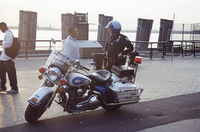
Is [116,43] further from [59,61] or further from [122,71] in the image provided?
[59,61]

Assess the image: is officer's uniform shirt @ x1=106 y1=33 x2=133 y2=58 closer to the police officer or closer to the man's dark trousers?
the police officer

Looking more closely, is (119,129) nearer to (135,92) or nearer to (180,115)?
(135,92)

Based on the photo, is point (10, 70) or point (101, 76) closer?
point (101, 76)

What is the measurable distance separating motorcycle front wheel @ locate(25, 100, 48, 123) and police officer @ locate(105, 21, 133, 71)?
232 centimetres

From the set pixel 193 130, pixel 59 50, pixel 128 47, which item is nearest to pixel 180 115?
pixel 193 130

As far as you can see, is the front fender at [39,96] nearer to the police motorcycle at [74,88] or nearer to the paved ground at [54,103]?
the police motorcycle at [74,88]

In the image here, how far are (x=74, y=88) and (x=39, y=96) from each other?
0.62 metres

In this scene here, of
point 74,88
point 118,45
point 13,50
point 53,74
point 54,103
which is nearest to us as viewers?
point 53,74

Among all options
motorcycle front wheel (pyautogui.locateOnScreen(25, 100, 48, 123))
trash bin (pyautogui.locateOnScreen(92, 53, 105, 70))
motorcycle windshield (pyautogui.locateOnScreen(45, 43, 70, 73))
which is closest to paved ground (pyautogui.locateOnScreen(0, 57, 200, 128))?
motorcycle front wheel (pyautogui.locateOnScreen(25, 100, 48, 123))

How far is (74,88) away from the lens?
13.6 feet

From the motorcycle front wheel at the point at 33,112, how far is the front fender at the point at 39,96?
11 centimetres

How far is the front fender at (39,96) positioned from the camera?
3.86 metres

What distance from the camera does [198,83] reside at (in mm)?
7855

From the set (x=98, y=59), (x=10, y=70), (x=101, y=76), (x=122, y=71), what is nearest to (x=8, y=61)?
(x=10, y=70)
